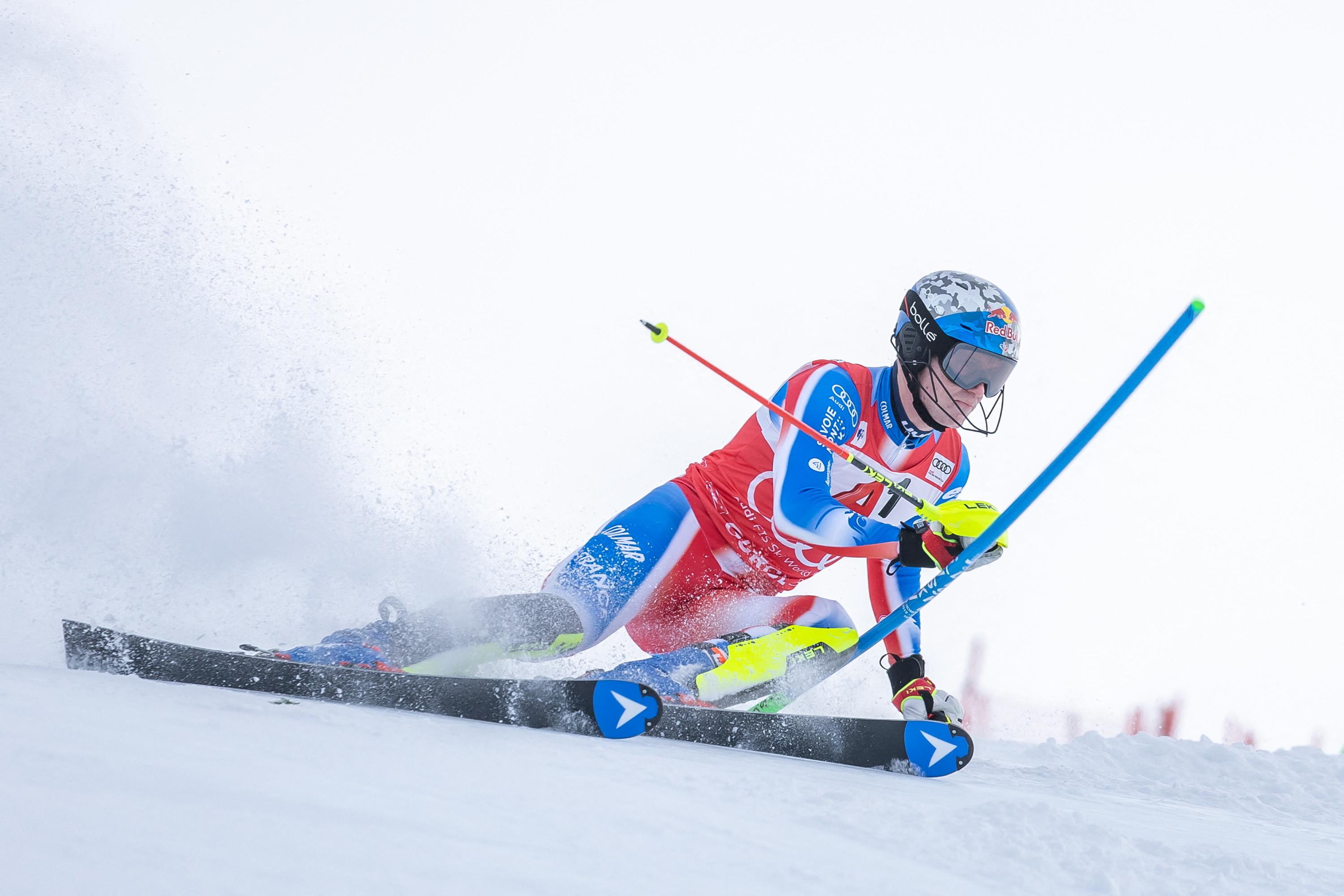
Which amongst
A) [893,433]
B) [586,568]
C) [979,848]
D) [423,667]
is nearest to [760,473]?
[893,433]

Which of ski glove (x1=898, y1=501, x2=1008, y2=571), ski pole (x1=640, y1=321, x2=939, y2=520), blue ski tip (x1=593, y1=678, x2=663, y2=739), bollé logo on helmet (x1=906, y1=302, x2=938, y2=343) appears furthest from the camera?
bollé logo on helmet (x1=906, y1=302, x2=938, y2=343)

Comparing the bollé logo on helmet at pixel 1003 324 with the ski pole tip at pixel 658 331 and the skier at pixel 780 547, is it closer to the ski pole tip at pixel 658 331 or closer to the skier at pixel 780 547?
the skier at pixel 780 547

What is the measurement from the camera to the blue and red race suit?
3.22 meters

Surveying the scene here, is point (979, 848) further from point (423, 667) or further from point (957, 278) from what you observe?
point (957, 278)

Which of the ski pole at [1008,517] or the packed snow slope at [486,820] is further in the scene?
the ski pole at [1008,517]

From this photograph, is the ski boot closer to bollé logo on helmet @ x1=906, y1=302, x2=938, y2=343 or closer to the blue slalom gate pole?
the blue slalom gate pole

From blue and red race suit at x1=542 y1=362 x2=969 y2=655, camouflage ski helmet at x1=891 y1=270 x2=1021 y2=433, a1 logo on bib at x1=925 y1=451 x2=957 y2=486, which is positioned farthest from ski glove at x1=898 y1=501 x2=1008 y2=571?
a1 logo on bib at x1=925 y1=451 x2=957 y2=486

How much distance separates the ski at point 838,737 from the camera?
9.14ft

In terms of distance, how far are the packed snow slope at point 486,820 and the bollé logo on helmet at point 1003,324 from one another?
150 cm

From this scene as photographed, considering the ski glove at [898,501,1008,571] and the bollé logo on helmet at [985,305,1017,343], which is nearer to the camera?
the ski glove at [898,501,1008,571]

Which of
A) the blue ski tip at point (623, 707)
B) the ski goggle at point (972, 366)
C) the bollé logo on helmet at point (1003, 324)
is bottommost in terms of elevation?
the blue ski tip at point (623, 707)

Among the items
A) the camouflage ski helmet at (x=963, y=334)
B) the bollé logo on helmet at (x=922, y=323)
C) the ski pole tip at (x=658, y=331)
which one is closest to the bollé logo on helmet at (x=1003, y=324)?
the camouflage ski helmet at (x=963, y=334)

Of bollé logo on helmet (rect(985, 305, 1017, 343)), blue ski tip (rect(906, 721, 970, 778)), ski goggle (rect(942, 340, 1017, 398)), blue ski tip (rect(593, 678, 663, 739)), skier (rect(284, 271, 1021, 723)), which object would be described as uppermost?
bollé logo on helmet (rect(985, 305, 1017, 343))

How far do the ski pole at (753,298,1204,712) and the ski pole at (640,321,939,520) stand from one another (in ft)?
0.60
